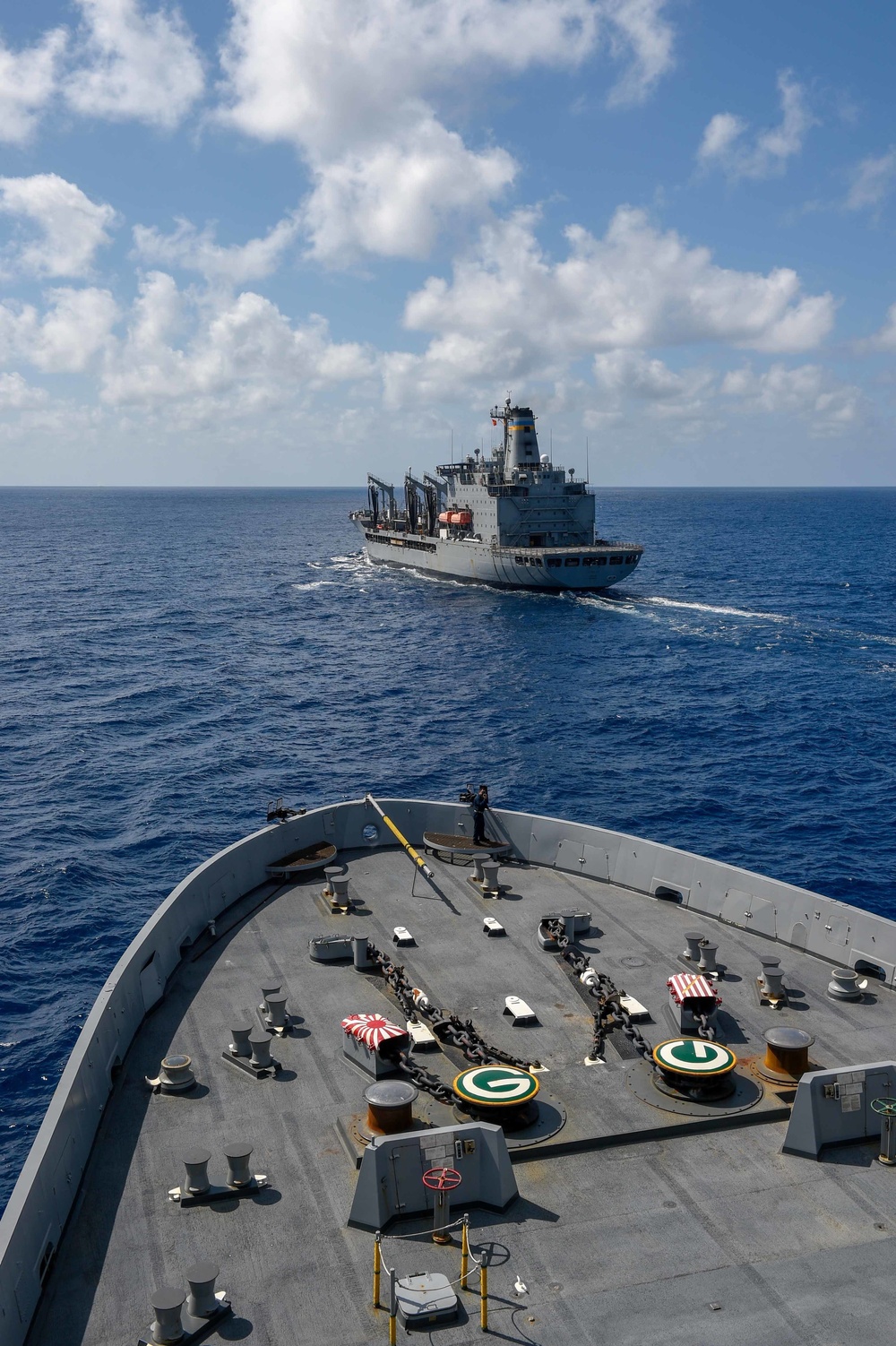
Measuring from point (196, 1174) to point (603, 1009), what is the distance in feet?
24.7

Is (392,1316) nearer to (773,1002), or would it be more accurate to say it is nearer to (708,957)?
(773,1002)

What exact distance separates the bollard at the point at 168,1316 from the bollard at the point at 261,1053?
17.3 feet

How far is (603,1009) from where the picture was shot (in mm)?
17609

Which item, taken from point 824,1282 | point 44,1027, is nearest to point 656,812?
point 44,1027

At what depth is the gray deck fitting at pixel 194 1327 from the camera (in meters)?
11.0

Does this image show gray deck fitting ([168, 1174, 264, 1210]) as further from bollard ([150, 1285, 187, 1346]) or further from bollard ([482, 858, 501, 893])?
bollard ([482, 858, 501, 893])

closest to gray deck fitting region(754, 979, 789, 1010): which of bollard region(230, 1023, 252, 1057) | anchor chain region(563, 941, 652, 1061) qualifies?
anchor chain region(563, 941, 652, 1061)

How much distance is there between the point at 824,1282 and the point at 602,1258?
2605mm

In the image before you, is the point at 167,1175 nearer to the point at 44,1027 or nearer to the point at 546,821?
the point at 546,821

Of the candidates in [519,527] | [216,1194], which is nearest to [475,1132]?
[216,1194]

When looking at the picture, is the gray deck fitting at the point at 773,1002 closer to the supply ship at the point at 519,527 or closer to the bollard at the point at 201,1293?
the bollard at the point at 201,1293

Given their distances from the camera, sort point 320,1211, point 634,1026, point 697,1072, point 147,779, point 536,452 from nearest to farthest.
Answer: point 320,1211 < point 697,1072 < point 634,1026 < point 147,779 < point 536,452

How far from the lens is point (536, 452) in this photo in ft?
452

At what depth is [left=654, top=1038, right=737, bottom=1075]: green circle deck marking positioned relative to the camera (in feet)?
49.6
